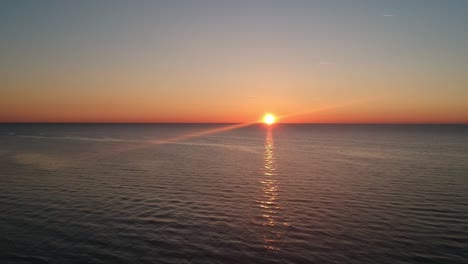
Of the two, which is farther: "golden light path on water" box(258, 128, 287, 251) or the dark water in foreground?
"golden light path on water" box(258, 128, 287, 251)

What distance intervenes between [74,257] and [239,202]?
18836mm

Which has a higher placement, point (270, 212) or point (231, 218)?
point (231, 218)

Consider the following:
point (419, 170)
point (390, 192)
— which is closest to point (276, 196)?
point (390, 192)

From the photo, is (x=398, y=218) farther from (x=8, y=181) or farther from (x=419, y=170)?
(x=8, y=181)

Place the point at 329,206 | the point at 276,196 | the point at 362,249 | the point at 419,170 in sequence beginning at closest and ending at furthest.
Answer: the point at 362,249 → the point at 329,206 → the point at 276,196 → the point at 419,170

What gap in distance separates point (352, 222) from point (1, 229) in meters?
30.9

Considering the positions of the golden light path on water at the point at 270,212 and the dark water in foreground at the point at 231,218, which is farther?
the golden light path on water at the point at 270,212

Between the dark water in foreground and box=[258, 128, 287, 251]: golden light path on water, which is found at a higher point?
the dark water in foreground

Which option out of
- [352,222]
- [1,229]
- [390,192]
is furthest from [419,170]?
[1,229]

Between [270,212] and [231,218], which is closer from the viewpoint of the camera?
[231,218]

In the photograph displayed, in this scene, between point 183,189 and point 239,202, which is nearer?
point 239,202

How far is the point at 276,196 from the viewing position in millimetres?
38938

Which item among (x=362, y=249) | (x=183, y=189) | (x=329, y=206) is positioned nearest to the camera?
(x=362, y=249)

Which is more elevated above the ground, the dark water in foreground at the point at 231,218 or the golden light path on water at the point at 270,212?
the dark water in foreground at the point at 231,218
